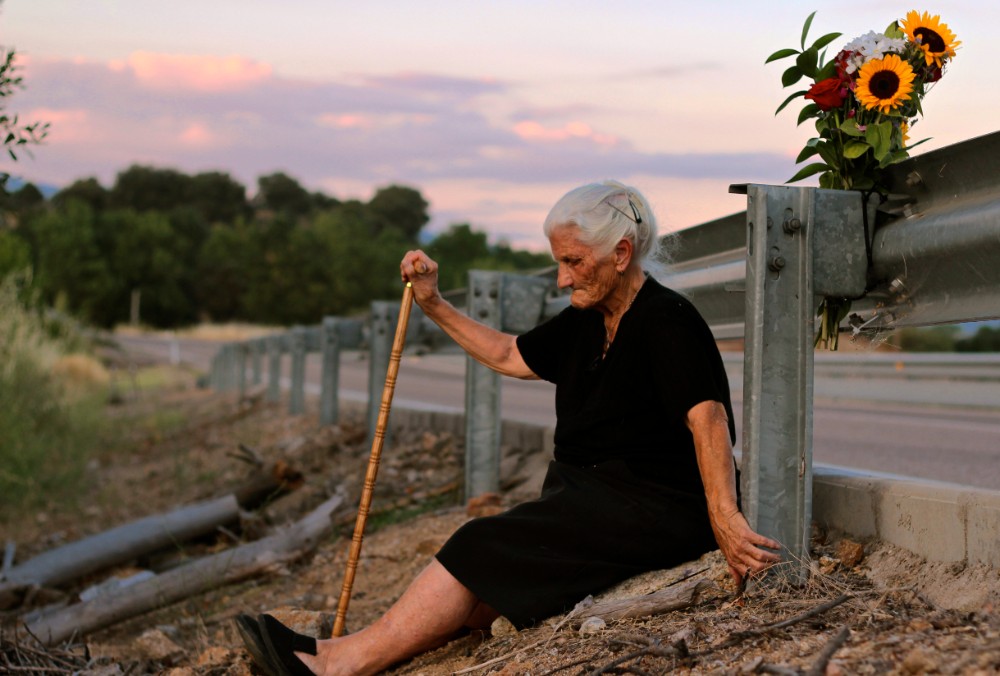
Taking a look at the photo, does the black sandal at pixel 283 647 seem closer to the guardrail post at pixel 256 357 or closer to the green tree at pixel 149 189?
the guardrail post at pixel 256 357

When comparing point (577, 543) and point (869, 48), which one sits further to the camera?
point (577, 543)

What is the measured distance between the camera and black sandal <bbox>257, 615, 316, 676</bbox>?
3.88 m

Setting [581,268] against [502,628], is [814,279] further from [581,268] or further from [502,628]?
[502,628]

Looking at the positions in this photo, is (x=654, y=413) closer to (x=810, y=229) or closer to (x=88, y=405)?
(x=810, y=229)

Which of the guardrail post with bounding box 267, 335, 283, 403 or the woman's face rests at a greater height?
the woman's face

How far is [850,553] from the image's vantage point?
3545 millimetres

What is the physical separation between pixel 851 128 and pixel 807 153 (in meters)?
0.23

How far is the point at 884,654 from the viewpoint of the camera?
8.80ft

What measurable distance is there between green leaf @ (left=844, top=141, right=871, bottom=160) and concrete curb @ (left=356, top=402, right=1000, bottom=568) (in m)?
1.00

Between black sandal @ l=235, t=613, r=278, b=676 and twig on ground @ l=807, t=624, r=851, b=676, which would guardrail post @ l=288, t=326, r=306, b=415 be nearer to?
black sandal @ l=235, t=613, r=278, b=676

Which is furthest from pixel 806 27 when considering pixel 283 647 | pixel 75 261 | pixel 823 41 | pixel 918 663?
pixel 75 261

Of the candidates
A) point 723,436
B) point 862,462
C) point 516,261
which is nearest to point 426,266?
point 723,436

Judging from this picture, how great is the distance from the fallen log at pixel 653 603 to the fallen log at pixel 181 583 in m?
2.80

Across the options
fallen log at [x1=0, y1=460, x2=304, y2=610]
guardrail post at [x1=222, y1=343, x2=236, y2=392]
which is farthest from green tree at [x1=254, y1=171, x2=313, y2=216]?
fallen log at [x1=0, y1=460, x2=304, y2=610]
